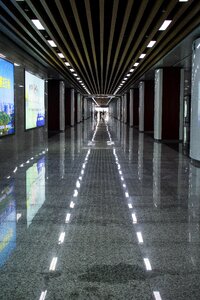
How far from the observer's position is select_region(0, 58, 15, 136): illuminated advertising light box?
1225 cm

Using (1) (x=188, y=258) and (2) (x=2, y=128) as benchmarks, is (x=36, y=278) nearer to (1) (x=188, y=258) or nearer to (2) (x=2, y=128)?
(1) (x=188, y=258)

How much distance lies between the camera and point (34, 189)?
7.87 metres

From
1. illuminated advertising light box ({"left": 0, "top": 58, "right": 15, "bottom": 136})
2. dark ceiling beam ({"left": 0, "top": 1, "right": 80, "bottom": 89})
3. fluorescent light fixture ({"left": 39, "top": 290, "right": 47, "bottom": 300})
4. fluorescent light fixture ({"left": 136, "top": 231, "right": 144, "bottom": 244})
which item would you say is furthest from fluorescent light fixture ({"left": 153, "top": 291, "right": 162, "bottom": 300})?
illuminated advertising light box ({"left": 0, "top": 58, "right": 15, "bottom": 136})

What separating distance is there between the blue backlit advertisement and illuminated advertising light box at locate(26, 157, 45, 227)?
246 mm

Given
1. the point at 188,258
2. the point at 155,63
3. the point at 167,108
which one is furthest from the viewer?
the point at 167,108

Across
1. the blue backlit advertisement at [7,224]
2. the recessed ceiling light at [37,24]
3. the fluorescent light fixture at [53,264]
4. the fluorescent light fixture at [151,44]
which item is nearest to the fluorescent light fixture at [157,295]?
the fluorescent light fixture at [53,264]

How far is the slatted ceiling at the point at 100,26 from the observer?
29.9ft

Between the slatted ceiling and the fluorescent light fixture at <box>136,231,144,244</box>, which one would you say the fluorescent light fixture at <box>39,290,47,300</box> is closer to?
the fluorescent light fixture at <box>136,231,144,244</box>

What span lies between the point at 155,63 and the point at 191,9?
30.6 feet

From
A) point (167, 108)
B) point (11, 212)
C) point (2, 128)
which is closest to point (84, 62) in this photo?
point (167, 108)

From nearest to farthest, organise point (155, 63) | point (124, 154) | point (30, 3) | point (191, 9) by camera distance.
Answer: point (30, 3), point (191, 9), point (124, 154), point (155, 63)

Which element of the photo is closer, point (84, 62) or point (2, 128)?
point (2, 128)

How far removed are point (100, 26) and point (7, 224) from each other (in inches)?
281

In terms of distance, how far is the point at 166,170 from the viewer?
10.6 m
